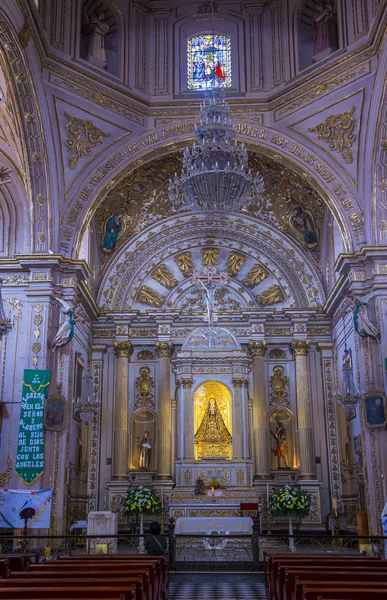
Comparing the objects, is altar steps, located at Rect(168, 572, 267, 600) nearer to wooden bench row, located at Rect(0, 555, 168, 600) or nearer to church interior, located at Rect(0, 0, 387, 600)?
wooden bench row, located at Rect(0, 555, 168, 600)

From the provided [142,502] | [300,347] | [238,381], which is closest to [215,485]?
[142,502]

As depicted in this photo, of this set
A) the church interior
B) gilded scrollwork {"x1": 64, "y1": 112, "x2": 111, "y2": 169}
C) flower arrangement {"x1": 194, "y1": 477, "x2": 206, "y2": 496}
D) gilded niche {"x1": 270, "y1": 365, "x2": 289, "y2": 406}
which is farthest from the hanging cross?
gilded scrollwork {"x1": 64, "y1": 112, "x2": 111, "y2": 169}

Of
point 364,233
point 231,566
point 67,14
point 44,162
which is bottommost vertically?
point 231,566

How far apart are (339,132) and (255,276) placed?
6.64m

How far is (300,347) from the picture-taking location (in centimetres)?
2195

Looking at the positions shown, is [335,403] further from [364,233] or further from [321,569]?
[321,569]

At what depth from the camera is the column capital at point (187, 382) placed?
21.7m

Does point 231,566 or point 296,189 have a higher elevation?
point 296,189

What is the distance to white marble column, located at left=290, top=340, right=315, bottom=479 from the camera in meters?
20.8

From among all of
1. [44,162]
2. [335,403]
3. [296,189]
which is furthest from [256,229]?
[44,162]

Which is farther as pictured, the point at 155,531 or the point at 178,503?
the point at 178,503

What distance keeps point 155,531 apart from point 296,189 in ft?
44.4

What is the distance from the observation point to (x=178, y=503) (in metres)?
19.6

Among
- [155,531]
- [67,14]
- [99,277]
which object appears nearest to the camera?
[155,531]
